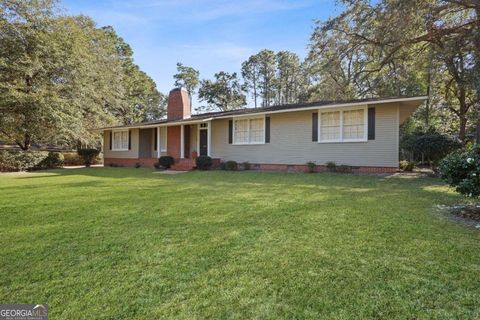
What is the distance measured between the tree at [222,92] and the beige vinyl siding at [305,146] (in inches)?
1067

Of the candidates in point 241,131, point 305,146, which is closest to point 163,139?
point 241,131

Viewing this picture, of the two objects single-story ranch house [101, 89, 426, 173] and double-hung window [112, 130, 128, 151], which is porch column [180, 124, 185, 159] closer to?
single-story ranch house [101, 89, 426, 173]

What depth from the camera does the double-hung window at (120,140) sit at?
2041 cm

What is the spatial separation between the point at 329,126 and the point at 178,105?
1106cm

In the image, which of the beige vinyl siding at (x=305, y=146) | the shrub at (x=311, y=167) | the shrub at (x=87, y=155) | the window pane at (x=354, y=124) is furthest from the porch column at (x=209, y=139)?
the shrub at (x=87, y=155)

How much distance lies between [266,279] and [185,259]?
94 cm

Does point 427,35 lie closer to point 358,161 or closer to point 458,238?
point 358,161

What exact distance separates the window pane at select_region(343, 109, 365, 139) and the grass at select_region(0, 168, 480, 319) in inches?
263

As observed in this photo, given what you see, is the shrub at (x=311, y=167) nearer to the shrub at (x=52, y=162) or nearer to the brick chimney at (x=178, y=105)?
the brick chimney at (x=178, y=105)

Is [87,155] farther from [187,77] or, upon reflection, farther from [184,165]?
[187,77]

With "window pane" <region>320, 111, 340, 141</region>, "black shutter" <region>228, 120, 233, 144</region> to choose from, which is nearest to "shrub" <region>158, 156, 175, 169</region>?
"black shutter" <region>228, 120, 233, 144</region>

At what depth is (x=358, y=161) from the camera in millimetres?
11562

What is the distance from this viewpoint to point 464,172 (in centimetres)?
474

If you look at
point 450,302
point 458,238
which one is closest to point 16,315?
point 450,302
